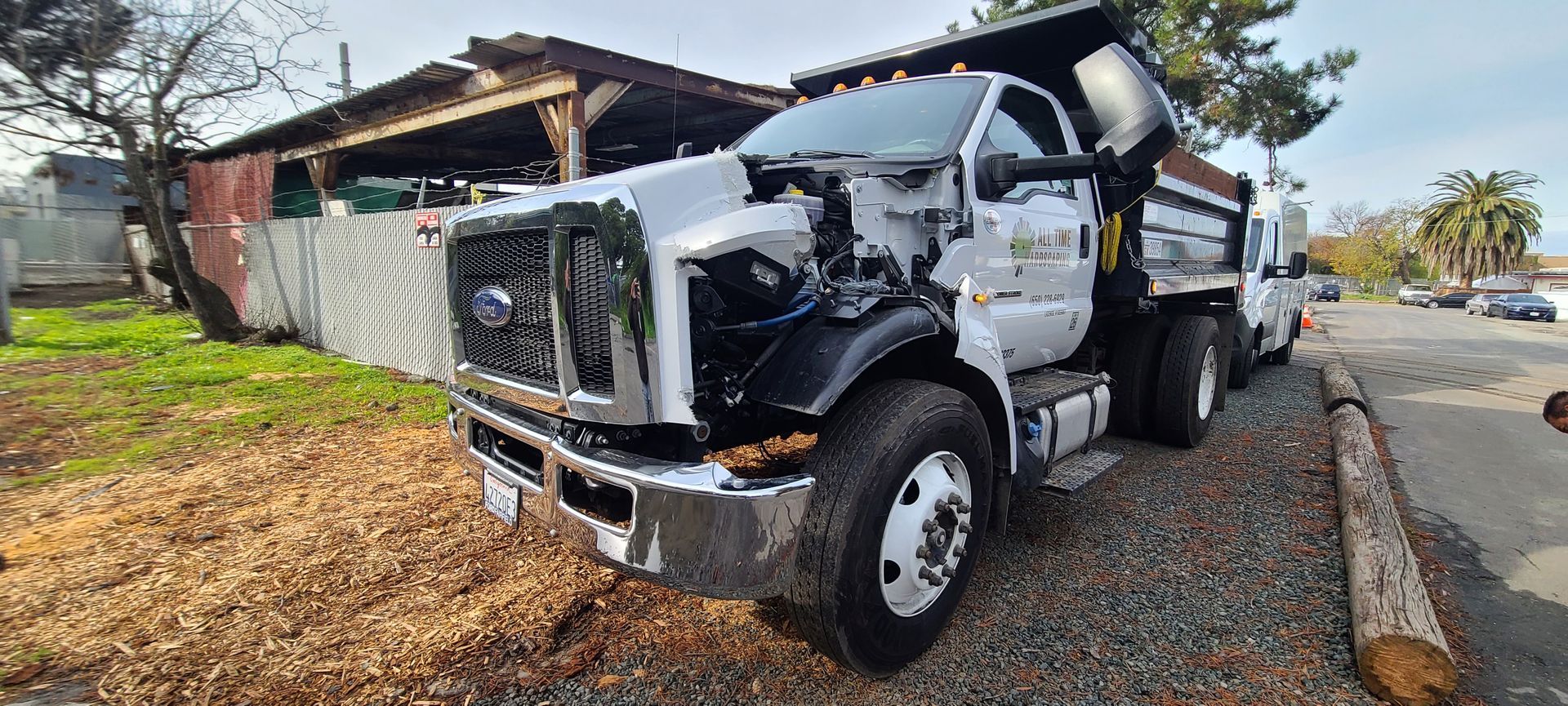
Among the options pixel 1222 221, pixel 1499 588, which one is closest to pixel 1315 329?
pixel 1222 221

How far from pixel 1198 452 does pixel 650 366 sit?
5.14m

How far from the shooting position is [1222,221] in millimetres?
6867

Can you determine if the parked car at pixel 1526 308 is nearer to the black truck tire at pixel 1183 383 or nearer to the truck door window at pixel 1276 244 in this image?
the truck door window at pixel 1276 244

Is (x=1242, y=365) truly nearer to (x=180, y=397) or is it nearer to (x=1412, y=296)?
(x=180, y=397)

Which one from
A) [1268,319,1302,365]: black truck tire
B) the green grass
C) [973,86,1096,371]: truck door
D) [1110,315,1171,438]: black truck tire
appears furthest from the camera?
[1268,319,1302,365]: black truck tire

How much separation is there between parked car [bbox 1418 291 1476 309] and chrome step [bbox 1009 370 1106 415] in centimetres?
4749

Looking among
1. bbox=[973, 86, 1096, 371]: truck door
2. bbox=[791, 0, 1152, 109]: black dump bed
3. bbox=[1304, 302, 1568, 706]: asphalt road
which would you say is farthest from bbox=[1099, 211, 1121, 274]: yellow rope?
bbox=[1304, 302, 1568, 706]: asphalt road

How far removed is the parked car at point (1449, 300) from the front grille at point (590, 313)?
5060cm

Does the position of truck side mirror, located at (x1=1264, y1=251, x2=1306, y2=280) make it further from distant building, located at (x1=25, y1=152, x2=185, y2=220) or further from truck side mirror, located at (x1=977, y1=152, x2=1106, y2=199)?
distant building, located at (x1=25, y1=152, x2=185, y2=220)

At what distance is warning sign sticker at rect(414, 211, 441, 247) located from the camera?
6867mm

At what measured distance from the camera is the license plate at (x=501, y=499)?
99.8 inches

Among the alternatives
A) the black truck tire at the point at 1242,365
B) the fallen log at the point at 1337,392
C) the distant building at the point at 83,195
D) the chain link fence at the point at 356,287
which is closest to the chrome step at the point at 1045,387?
the fallen log at the point at 1337,392

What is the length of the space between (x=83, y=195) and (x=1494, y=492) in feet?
88.2

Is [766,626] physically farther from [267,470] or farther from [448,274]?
[267,470]
